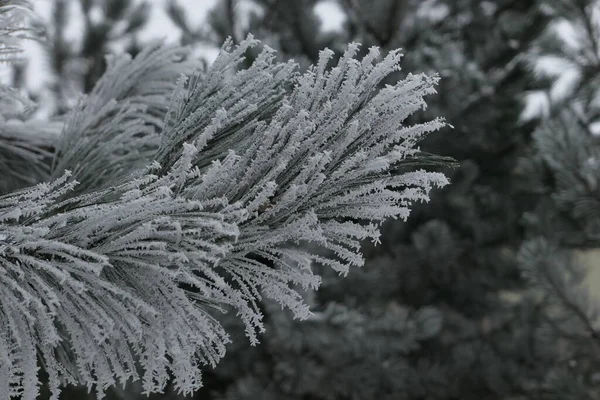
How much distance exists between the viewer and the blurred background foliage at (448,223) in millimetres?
1714

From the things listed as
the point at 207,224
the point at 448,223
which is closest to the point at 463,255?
the point at 448,223

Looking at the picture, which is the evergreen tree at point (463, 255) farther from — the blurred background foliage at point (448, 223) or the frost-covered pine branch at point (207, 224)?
the frost-covered pine branch at point (207, 224)

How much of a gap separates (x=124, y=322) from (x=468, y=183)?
5.99 feet

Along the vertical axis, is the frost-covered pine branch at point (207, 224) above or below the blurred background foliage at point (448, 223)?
below

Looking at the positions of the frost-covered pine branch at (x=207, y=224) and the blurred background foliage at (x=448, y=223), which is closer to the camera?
the frost-covered pine branch at (x=207, y=224)

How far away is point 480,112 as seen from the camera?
77.6 inches

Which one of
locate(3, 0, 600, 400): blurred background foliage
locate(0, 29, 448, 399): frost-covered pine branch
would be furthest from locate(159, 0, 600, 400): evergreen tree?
locate(0, 29, 448, 399): frost-covered pine branch

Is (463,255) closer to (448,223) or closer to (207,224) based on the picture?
(448,223)

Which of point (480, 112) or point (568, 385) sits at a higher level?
point (480, 112)

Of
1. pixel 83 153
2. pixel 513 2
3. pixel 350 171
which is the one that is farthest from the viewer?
pixel 513 2

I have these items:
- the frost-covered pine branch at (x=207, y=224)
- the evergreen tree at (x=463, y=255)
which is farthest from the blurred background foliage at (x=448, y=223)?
the frost-covered pine branch at (x=207, y=224)

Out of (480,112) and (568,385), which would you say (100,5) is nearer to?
(480,112)

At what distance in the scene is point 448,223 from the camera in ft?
7.22

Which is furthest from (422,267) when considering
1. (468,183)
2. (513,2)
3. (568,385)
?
(513,2)
